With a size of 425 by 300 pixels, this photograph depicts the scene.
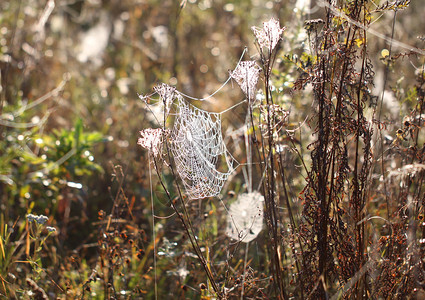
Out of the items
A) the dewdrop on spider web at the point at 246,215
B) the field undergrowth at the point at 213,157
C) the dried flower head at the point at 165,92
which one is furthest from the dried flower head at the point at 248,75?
the dewdrop on spider web at the point at 246,215

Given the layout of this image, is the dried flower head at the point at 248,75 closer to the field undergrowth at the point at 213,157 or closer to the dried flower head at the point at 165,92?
the field undergrowth at the point at 213,157

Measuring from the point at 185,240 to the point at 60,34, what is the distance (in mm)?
2992

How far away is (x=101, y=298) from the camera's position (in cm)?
193

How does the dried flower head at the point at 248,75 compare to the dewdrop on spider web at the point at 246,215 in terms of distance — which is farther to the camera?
the dewdrop on spider web at the point at 246,215

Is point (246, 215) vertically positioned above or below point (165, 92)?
below

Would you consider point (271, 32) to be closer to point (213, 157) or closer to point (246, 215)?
point (213, 157)

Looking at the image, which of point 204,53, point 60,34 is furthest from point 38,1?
point 204,53

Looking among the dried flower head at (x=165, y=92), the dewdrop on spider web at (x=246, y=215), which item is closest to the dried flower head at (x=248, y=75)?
the dried flower head at (x=165, y=92)

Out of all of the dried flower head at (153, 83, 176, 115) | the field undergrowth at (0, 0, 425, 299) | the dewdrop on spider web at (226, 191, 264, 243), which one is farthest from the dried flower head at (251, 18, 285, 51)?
the dewdrop on spider web at (226, 191, 264, 243)

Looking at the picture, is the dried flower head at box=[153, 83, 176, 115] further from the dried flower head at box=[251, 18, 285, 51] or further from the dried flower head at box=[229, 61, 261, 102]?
the dried flower head at box=[251, 18, 285, 51]

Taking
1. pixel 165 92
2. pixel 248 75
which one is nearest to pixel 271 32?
pixel 248 75

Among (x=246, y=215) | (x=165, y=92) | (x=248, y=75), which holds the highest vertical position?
(x=248, y=75)

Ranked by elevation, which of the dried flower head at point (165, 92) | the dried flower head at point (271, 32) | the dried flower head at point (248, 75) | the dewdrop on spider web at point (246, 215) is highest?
the dried flower head at point (271, 32)

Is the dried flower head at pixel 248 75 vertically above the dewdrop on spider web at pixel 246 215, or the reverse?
the dried flower head at pixel 248 75
